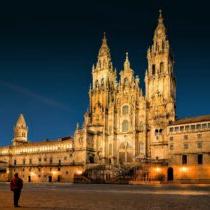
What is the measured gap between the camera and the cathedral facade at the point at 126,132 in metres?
79.5

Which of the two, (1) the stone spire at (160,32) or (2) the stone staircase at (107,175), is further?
(1) the stone spire at (160,32)

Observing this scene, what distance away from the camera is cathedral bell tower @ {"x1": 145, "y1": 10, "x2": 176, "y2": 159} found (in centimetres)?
8819

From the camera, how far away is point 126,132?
9750 cm

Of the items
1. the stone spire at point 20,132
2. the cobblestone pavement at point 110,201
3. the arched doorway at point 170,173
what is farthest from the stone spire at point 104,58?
the cobblestone pavement at point 110,201

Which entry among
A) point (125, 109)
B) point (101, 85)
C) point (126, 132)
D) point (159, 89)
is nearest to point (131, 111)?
point (125, 109)

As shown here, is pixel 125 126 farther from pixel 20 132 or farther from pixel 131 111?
pixel 20 132

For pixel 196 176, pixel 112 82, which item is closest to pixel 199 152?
pixel 196 176

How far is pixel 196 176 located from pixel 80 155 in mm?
34331

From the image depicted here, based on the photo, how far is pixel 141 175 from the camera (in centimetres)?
7706

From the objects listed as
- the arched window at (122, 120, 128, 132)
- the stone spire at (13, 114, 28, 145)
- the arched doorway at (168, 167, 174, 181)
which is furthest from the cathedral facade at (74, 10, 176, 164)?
the stone spire at (13, 114, 28, 145)

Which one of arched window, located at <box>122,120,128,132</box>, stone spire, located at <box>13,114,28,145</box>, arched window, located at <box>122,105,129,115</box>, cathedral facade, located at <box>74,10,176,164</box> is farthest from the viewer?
stone spire, located at <box>13,114,28,145</box>

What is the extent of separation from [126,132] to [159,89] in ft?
46.0

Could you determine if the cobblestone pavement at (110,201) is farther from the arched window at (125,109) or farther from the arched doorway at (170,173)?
the arched window at (125,109)

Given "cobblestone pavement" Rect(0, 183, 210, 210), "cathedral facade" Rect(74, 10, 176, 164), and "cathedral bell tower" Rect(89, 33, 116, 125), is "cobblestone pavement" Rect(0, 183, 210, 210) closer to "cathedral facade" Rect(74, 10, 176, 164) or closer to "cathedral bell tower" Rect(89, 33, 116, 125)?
"cathedral facade" Rect(74, 10, 176, 164)
